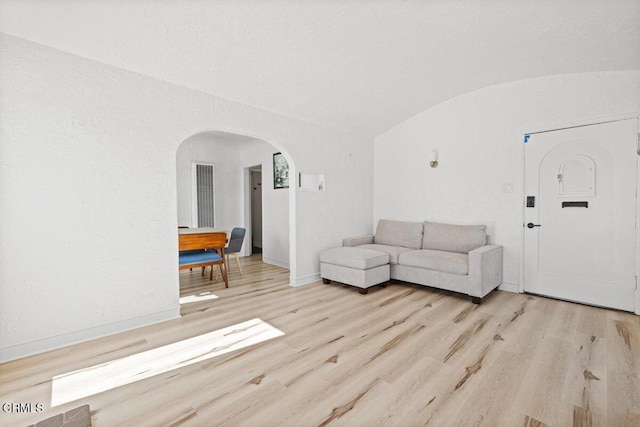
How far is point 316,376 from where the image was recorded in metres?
1.94

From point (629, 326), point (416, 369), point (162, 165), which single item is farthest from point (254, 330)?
point (629, 326)

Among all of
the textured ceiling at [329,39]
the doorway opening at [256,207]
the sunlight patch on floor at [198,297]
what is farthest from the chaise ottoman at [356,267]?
the doorway opening at [256,207]

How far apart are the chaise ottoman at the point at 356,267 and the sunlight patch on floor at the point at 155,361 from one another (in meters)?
1.38

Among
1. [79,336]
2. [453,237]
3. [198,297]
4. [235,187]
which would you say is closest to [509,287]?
[453,237]

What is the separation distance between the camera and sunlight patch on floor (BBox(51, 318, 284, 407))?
1.84 metres

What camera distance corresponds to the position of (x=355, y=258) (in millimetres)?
3748

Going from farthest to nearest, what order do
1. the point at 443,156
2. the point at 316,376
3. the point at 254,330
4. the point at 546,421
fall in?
the point at 443,156 < the point at 254,330 < the point at 316,376 < the point at 546,421

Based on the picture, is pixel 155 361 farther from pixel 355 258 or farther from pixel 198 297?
pixel 355 258

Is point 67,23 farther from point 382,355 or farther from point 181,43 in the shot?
point 382,355

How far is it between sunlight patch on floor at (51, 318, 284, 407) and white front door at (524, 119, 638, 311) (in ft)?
10.7

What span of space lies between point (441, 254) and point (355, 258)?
1.08 meters

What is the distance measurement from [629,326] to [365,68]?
3535 mm

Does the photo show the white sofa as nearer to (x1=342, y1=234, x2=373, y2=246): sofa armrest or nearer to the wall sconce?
(x1=342, y1=234, x2=373, y2=246): sofa armrest

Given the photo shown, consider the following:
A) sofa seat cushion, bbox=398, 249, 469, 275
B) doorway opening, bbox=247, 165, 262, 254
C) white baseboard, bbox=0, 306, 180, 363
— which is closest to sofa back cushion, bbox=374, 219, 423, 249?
sofa seat cushion, bbox=398, 249, 469, 275
